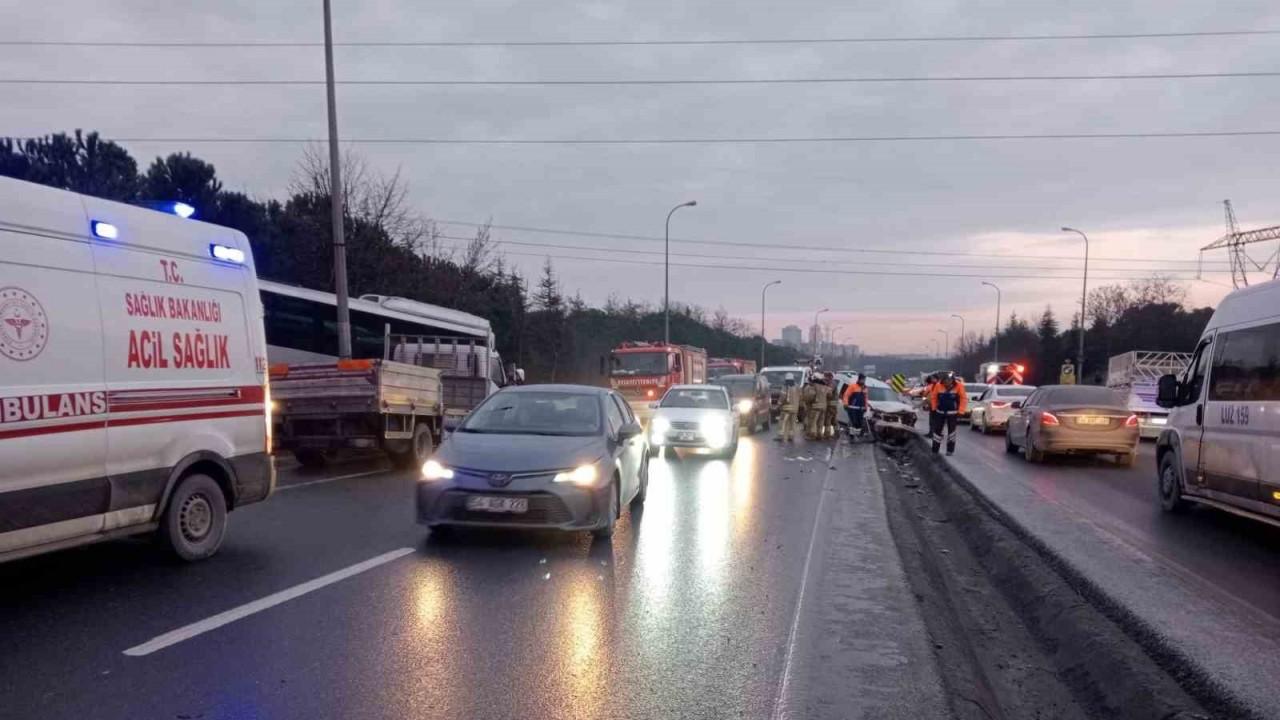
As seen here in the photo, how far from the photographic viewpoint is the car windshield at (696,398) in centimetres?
1958

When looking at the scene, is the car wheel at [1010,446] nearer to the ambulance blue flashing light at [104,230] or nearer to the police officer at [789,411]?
the police officer at [789,411]

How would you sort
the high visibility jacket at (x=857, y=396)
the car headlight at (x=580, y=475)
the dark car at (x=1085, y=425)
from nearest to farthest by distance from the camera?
1. the car headlight at (x=580, y=475)
2. the dark car at (x=1085, y=425)
3. the high visibility jacket at (x=857, y=396)

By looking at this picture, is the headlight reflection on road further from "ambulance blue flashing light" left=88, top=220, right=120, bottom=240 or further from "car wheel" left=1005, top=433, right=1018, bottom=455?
"car wheel" left=1005, top=433, right=1018, bottom=455

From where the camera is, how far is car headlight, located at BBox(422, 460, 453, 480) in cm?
855

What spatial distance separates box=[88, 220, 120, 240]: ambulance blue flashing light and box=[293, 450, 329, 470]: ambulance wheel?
9.05m

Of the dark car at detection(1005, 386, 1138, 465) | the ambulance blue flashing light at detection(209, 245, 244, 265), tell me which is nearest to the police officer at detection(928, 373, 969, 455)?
the dark car at detection(1005, 386, 1138, 465)

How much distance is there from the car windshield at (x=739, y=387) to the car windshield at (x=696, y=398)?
7.39 meters

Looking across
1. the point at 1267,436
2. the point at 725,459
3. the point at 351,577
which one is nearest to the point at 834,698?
the point at 351,577

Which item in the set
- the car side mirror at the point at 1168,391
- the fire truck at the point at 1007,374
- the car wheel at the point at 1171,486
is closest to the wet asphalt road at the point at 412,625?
the car side mirror at the point at 1168,391

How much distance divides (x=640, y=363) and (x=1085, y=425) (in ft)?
55.9

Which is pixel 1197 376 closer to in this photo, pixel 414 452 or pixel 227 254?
pixel 227 254

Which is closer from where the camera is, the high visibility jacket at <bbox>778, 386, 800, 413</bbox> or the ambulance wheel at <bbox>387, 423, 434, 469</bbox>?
the ambulance wheel at <bbox>387, 423, 434, 469</bbox>

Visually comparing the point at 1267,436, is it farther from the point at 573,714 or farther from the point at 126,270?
the point at 126,270

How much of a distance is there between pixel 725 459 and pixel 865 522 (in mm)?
7542
